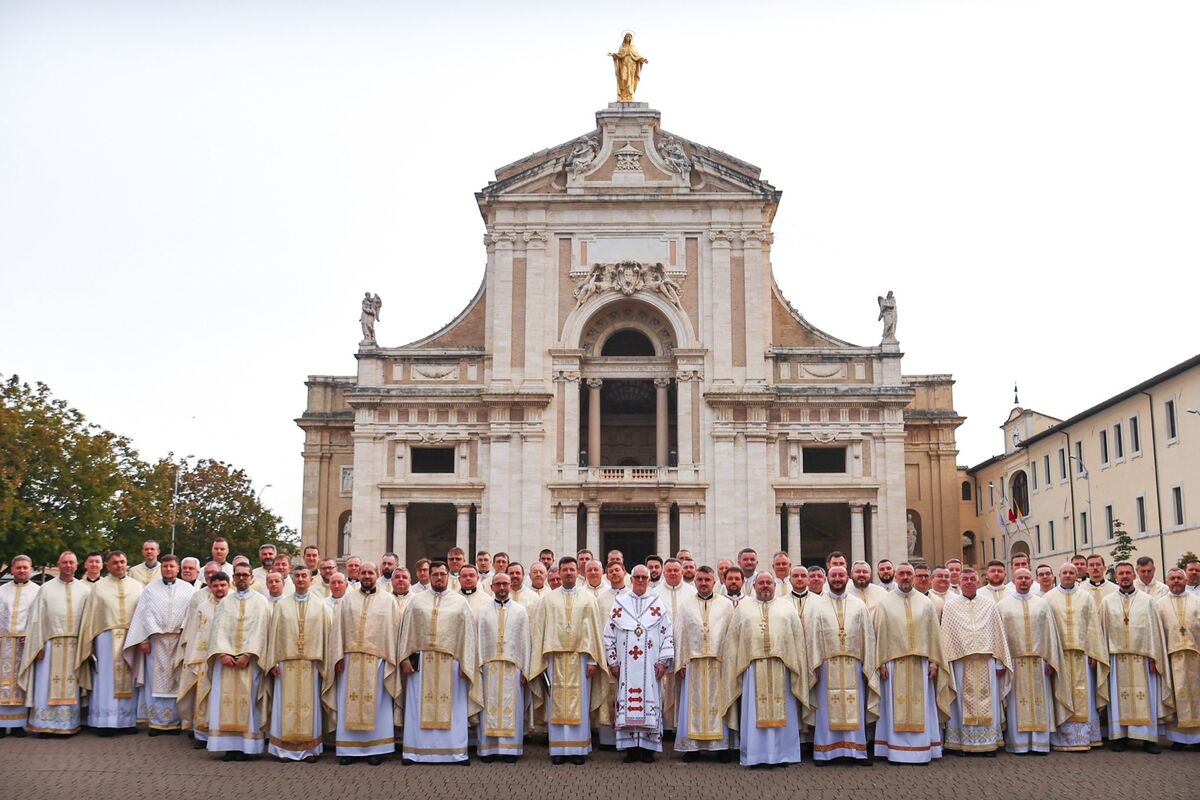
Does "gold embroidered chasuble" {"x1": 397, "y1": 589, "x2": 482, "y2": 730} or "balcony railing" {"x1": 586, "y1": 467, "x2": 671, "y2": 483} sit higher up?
"balcony railing" {"x1": 586, "y1": 467, "x2": 671, "y2": 483}

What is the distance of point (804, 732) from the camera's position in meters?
14.4

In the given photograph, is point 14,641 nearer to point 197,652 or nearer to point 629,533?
point 197,652

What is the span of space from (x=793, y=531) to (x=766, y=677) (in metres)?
28.9

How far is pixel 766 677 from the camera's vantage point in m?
13.4

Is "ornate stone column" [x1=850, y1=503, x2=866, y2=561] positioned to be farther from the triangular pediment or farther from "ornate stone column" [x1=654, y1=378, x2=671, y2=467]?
the triangular pediment

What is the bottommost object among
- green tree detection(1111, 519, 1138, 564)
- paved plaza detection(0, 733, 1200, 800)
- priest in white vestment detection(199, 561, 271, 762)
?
paved plaza detection(0, 733, 1200, 800)

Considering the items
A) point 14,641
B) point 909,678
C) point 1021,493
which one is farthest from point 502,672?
point 1021,493

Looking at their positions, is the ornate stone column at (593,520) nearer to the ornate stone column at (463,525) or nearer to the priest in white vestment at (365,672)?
the ornate stone column at (463,525)

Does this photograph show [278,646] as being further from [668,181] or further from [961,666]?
[668,181]

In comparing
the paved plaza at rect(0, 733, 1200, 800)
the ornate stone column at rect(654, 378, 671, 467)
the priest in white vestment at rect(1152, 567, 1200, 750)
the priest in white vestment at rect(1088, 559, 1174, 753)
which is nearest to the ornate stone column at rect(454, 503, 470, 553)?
the ornate stone column at rect(654, 378, 671, 467)

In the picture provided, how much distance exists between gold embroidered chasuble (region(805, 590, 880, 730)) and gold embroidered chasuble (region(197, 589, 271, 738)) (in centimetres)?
654

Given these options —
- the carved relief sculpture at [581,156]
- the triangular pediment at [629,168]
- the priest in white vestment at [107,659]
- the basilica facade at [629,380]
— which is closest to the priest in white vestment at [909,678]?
the priest in white vestment at [107,659]

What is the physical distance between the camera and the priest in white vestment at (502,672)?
541 inches

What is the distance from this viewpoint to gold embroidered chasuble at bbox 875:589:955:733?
13484 mm
